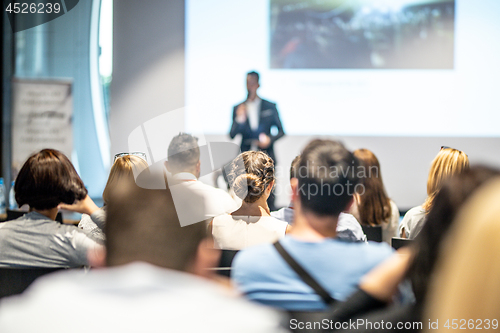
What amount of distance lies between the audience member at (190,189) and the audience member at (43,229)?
17.7 inches

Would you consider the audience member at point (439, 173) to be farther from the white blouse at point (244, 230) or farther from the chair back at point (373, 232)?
the white blouse at point (244, 230)

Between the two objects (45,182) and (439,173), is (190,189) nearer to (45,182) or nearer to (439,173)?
(45,182)

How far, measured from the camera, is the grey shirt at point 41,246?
4.83ft

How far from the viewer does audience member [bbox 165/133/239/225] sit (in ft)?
2.86


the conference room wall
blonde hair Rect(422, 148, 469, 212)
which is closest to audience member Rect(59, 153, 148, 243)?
blonde hair Rect(422, 148, 469, 212)

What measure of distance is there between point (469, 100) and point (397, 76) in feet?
3.08

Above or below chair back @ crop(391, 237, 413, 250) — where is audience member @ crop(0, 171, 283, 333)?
above

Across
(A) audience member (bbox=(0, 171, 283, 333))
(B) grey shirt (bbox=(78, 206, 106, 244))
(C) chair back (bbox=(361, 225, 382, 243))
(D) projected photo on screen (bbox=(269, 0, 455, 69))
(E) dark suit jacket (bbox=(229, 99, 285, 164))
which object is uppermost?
(D) projected photo on screen (bbox=(269, 0, 455, 69))

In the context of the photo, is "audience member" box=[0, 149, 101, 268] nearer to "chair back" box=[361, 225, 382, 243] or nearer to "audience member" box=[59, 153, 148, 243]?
"audience member" box=[59, 153, 148, 243]

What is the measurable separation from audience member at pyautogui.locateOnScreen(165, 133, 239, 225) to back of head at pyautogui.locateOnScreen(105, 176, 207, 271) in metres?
0.03

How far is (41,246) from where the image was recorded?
1477mm

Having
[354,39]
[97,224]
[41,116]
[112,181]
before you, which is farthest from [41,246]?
[354,39]

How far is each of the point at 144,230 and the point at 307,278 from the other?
0.40 m

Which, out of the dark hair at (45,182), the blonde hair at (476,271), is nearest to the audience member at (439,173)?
the blonde hair at (476,271)
